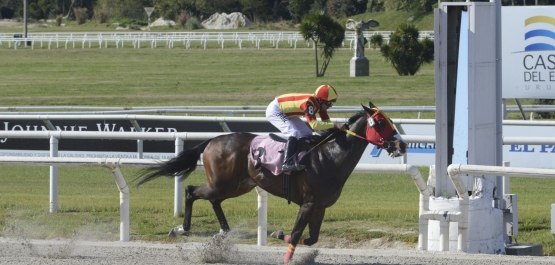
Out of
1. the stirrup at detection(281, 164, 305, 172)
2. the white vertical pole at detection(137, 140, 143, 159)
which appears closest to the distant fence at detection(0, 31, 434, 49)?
the white vertical pole at detection(137, 140, 143, 159)

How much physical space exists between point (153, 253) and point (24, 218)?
1.95m

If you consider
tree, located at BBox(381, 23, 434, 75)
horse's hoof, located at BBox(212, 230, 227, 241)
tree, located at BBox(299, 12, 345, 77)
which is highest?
tree, located at BBox(299, 12, 345, 77)

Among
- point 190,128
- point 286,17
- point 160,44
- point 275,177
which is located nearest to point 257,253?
point 275,177

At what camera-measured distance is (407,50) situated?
26812mm

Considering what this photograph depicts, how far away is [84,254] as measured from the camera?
653 centimetres

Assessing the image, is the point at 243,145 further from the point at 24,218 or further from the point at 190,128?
the point at 190,128

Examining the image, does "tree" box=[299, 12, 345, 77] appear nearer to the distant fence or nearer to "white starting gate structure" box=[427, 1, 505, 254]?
the distant fence

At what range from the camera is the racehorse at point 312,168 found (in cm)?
595

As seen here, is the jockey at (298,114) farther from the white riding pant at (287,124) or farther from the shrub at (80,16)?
the shrub at (80,16)

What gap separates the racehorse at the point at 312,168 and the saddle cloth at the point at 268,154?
0.16 ft

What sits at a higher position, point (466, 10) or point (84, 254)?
point (466, 10)

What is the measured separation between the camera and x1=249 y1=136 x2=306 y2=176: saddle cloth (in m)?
6.16

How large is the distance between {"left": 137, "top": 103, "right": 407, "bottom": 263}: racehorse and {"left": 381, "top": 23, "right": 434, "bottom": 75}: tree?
19877 mm

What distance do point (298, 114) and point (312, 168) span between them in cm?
45
